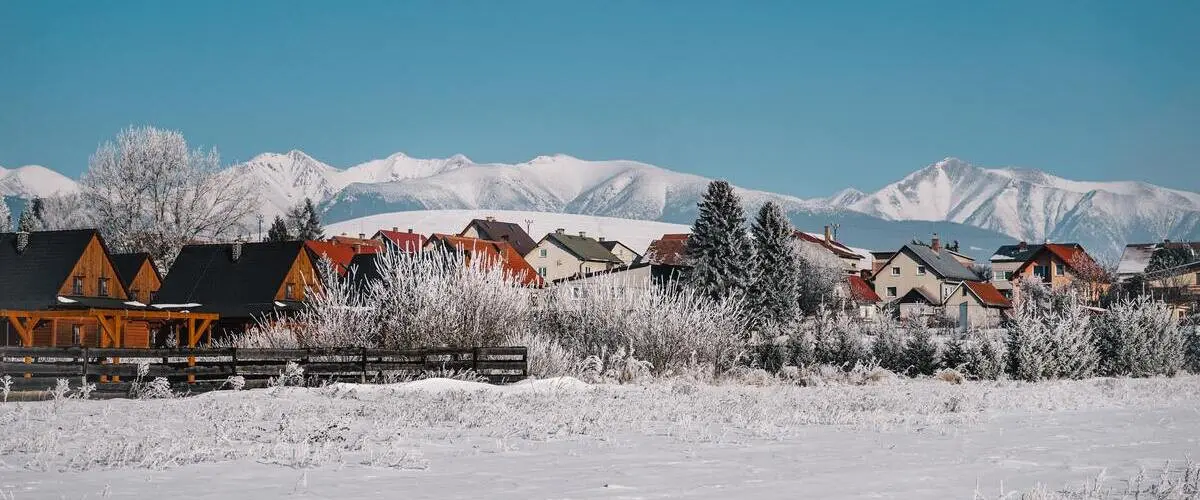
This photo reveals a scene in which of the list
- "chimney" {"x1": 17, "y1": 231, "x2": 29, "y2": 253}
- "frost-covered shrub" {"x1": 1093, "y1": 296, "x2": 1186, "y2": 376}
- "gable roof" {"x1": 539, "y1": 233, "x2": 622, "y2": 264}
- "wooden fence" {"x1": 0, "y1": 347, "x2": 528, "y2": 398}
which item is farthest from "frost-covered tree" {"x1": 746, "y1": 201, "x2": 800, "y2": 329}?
"gable roof" {"x1": 539, "y1": 233, "x2": 622, "y2": 264}

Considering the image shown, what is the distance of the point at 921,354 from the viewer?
35.7 meters

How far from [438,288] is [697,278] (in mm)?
27516

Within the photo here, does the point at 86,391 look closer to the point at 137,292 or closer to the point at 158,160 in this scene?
the point at 137,292

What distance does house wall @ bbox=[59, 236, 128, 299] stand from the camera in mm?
53062

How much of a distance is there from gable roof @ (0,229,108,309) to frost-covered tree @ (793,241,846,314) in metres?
34.7

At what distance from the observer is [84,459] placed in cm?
1212

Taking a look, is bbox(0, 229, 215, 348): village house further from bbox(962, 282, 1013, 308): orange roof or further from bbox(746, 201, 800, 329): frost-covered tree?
bbox(962, 282, 1013, 308): orange roof

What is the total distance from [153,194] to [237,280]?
456 inches

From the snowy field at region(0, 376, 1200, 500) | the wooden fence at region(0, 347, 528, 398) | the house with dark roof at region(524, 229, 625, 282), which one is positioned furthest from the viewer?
the house with dark roof at region(524, 229, 625, 282)

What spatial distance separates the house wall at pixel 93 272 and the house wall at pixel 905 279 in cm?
6647

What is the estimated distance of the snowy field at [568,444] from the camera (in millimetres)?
11102

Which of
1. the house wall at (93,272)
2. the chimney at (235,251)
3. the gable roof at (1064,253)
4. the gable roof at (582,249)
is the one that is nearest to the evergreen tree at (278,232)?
the gable roof at (582,249)

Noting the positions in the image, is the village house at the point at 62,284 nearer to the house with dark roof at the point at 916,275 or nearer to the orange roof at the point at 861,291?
the orange roof at the point at 861,291

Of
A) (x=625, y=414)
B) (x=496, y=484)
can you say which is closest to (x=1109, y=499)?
(x=496, y=484)
